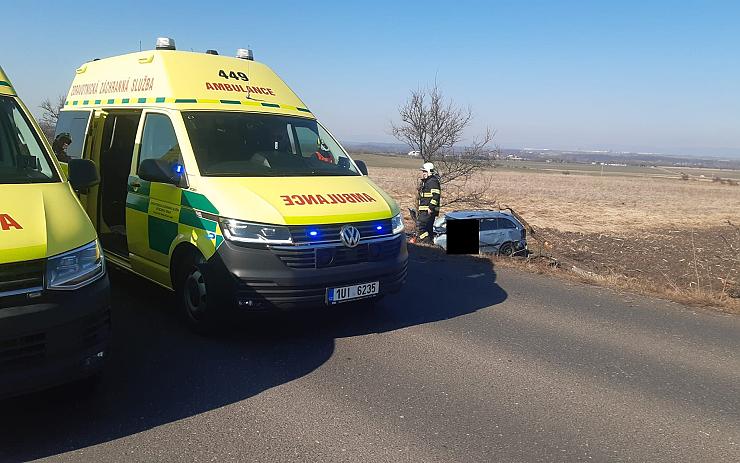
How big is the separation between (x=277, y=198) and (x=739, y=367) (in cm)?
420

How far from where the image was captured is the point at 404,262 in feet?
19.2

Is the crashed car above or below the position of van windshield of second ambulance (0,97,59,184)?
below

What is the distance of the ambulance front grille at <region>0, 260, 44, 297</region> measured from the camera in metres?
3.29

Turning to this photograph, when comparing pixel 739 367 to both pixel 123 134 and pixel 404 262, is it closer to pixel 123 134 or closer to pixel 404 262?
pixel 404 262

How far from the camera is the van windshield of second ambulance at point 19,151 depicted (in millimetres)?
4301

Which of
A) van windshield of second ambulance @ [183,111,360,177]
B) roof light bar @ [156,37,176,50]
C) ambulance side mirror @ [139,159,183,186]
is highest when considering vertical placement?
roof light bar @ [156,37,176,50]

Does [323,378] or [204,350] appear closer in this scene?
[323,378]

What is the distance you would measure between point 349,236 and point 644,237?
69.5ft

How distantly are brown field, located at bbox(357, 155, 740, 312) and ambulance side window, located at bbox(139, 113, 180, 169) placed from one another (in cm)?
576

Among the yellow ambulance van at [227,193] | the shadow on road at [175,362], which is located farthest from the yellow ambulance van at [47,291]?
the yellow ambulance van at [227,193]

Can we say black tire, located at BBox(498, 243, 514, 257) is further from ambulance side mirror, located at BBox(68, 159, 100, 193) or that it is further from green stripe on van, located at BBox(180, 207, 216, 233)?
ambulance side mirror, located at BBox(68, 159, 100, 193)

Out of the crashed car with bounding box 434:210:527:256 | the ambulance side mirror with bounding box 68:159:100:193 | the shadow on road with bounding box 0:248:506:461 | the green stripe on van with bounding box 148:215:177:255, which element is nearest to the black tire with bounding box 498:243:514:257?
the crashed car with bounding box 434:210:527:256

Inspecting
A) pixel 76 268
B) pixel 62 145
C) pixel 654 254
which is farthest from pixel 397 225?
pixel 654 254

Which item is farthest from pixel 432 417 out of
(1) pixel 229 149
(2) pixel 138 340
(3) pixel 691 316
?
(3) pixel 691 316
